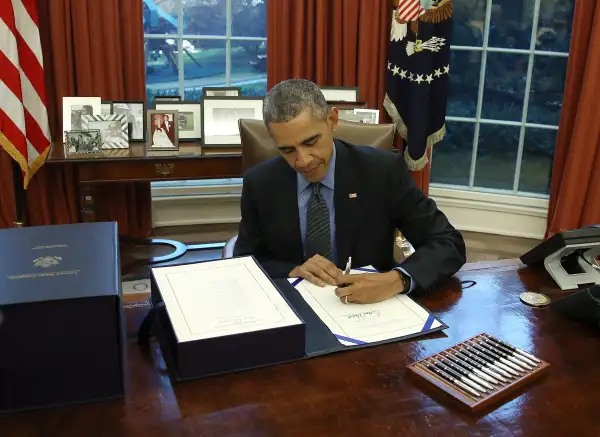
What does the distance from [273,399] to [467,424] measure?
30 cm

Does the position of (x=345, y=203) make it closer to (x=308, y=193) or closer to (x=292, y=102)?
(x=308, y=193)

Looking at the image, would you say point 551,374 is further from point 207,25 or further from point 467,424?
point 207,25

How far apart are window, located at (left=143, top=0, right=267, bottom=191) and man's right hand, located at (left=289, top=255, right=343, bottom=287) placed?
105 inches

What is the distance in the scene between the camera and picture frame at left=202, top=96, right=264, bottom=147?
122 inches

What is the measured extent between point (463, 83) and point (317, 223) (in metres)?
2.69

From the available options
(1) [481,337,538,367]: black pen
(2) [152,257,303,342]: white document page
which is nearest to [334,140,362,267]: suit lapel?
(2) [152,257,303,342]: white document page

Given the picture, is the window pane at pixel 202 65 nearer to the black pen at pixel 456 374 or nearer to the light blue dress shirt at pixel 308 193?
the light blue dress shirt at pixel 308 193

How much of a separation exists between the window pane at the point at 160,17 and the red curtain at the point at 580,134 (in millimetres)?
2411

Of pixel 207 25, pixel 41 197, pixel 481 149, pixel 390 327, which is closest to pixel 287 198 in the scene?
pixel 390 327

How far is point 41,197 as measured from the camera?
3361 mm

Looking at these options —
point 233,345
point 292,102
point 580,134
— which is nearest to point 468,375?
point 233,345

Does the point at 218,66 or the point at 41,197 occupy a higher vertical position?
the point at 218,66

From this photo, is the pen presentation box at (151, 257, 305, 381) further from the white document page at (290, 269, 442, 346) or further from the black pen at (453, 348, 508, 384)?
the black pen at (453, 348, 508, 384)

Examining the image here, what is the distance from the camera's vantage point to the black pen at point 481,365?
98 centimetres
